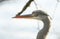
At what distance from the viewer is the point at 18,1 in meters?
4.67

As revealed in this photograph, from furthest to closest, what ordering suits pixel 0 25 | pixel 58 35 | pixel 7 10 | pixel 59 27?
pixel 7 10 → pixel 0 25 → pixel 59 27 → pixel 58 35

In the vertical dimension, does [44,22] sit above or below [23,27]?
below

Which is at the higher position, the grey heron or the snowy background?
the snowy background

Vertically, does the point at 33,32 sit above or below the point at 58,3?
below

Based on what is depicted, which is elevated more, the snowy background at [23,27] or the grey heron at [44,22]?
the snowy background at [23,27]

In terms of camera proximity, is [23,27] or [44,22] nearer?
[44,22]

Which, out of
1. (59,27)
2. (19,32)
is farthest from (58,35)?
(19,32)

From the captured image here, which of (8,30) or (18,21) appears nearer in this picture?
(8,30)

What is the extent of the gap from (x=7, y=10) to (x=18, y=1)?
0.60 m

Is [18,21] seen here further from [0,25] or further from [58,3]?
[58,3]

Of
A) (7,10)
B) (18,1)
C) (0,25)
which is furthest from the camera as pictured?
(18,1)

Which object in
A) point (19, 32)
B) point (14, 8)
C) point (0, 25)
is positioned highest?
point (14, 8)

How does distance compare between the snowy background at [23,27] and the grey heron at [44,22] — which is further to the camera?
the snowy background at [23,27]

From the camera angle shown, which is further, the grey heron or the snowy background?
the snowy background
